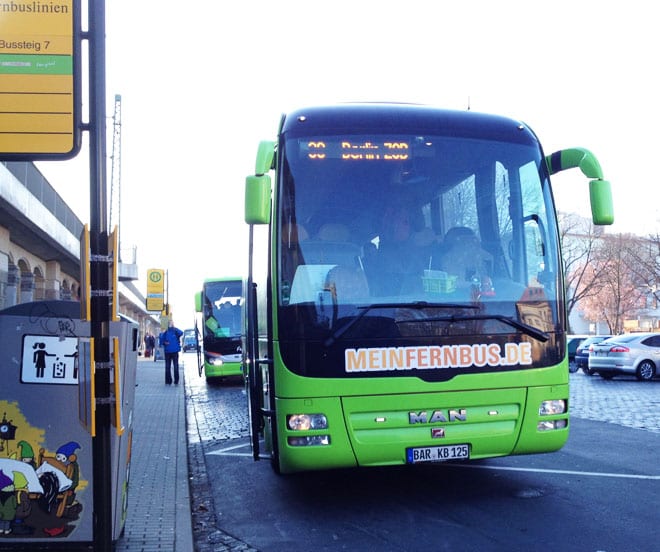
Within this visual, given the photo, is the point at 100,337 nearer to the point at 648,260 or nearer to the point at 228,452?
the point at 228,452

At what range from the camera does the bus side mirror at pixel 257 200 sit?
630cm

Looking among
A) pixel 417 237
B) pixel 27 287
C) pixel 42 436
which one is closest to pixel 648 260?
pixel 27 287

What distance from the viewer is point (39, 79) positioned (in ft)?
14.5

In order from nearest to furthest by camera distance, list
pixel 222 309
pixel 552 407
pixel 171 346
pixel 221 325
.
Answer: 1. pixel 552 407
2. pixel 171 346
3. pixel 221 325
4. pixel 222 309

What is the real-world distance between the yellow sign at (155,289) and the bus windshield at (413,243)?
38.9 m

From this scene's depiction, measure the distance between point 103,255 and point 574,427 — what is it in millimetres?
9514

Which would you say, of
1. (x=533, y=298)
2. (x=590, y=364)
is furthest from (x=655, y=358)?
(x=533, y=298)

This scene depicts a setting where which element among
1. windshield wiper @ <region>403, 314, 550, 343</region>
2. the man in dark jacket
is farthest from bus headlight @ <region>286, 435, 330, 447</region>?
the man in dark jacket

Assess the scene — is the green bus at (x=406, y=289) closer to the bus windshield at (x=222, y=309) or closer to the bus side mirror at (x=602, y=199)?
the bus side mirror at (x=602, y=199)

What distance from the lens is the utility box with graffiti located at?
5152mm

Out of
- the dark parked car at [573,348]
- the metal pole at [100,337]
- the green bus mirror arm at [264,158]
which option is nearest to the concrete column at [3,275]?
the green bus mirror arm at [264,158]

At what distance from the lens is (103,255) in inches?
158

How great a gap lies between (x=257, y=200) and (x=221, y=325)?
58.1ft

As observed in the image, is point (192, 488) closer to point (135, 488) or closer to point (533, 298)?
point (135, 488)
